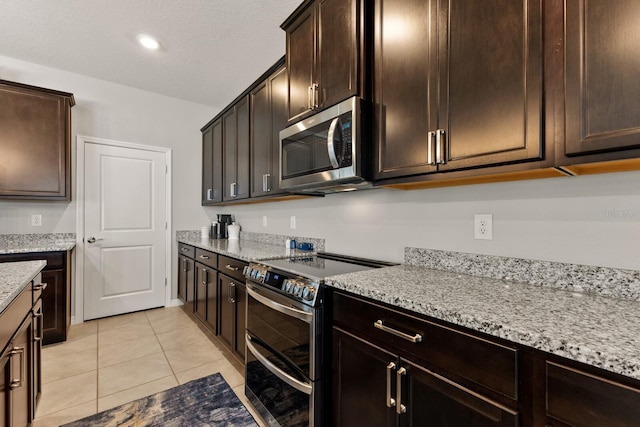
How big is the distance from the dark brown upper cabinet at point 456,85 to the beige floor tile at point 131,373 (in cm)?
224

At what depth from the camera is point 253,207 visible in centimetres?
350

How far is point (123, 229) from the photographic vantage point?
3541 mm

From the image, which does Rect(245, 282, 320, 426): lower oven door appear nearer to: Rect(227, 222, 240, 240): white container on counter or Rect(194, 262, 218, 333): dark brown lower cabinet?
Rect(194, 262, 218, 333): dark brown lower cabinet

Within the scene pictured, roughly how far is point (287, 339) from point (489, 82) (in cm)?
148

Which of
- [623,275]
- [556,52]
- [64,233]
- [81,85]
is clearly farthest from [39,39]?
[623,275]

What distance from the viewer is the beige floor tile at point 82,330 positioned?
295 centimetres

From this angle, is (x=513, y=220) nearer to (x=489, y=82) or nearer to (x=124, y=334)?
(x=489, y=82)

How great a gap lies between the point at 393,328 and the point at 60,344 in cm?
327

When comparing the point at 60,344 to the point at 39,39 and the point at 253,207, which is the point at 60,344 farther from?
the point at 39,39

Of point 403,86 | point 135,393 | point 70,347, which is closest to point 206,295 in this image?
point 135,393

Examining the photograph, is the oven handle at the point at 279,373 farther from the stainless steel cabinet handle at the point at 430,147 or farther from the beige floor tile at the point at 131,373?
the stainless steel cabinet handle at the point at 430,147

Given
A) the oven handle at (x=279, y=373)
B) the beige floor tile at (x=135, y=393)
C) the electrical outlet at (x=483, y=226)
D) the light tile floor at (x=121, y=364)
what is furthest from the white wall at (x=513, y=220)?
the beige floor tile at (x=135, y=393)

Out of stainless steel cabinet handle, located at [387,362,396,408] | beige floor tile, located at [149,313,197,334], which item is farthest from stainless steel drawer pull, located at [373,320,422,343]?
beige floor tile, located at [149,313,197,334]

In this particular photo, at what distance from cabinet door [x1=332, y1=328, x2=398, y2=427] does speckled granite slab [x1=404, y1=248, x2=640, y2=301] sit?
2.18 ft
